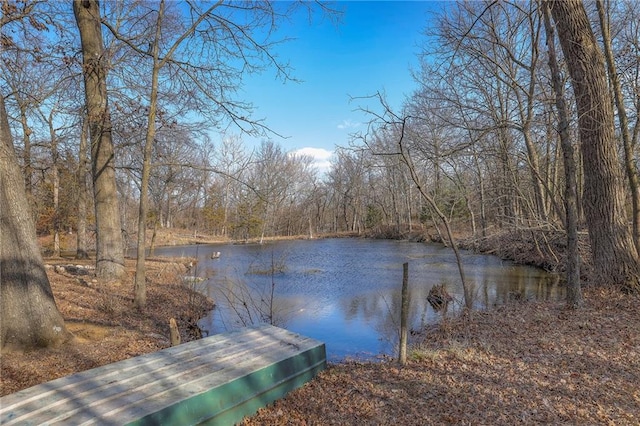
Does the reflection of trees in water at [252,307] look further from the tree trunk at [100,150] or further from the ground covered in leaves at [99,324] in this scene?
the tree trunk at [100,150]

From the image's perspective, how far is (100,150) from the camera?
825 centimetres

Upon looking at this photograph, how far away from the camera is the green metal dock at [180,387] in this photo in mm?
2436

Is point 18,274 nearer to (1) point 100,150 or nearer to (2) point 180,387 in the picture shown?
(2) point 180,387

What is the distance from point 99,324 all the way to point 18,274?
171 cm

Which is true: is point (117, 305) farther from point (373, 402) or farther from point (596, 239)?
point (596, 239)

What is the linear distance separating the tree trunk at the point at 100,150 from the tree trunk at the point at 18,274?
3.47 metres

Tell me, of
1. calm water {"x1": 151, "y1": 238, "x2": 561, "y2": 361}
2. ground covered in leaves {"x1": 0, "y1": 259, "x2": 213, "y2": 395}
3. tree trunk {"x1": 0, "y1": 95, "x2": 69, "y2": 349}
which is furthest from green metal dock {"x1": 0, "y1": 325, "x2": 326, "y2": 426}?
calm water {"x1": 151, "y1": 238, "x2": 561, "y2": 361}

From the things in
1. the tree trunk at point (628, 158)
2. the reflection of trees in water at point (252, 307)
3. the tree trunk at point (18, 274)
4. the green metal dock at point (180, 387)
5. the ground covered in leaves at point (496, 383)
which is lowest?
the reflection of trees in water at point (252, 307)

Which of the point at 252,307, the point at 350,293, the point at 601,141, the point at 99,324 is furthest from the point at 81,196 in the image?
the point at 601,141

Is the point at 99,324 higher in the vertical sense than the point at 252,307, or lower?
higher

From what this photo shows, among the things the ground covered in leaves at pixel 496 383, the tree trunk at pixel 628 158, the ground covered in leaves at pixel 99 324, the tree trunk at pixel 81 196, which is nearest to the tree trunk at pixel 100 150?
the ground covered in leaves at pixel 99 324

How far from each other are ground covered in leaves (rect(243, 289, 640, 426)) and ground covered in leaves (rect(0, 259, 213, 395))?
2.54 meters

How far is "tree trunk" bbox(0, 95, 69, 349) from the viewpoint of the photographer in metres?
4.32

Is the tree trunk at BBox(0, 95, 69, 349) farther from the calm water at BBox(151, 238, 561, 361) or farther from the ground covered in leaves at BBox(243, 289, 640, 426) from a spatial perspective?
the ground covered in leaves at BBox(243, 289, 640, 426)
